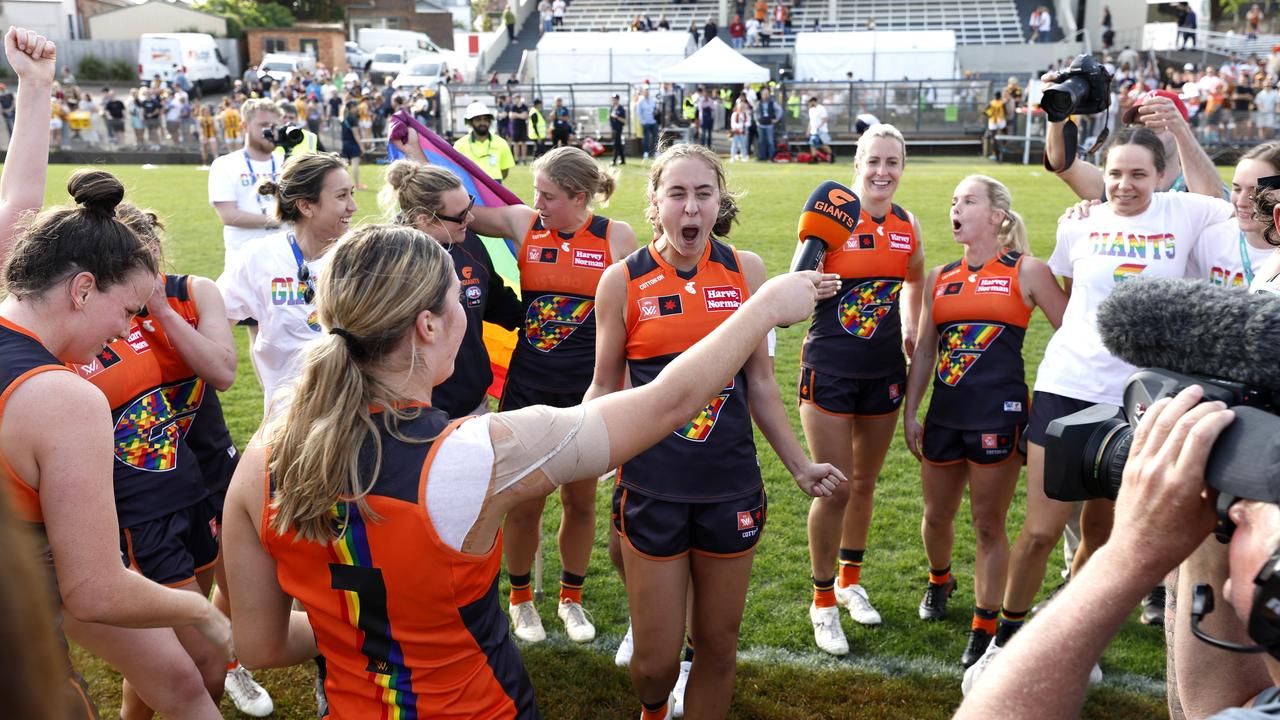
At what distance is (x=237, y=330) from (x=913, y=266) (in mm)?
7947

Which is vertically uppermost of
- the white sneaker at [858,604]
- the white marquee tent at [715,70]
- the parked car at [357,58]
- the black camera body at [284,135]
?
the parked car at [357,58]

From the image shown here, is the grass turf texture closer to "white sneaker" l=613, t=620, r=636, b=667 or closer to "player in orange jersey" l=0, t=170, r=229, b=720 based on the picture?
"white sneaker" l=613, t=620, r=636, b=667

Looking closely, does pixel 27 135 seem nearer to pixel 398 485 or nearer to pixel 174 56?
pixel 398 485

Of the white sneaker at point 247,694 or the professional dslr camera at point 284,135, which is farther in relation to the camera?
the professional dslr camera at point 284,135

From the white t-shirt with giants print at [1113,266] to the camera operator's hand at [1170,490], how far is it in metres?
2.89

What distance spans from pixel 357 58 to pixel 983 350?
46728mm

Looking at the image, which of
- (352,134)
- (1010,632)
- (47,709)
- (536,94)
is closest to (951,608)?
(1010,632)

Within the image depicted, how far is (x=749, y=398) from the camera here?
3734 millimetres

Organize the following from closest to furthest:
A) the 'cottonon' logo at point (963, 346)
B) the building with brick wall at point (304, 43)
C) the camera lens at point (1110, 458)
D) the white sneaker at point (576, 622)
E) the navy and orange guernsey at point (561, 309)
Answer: the camera lens at point (1110, 458)
the 'cottonon' logo at point (963, 346)
the white sneaker at point (576, 622)
the navy and orange guernsey at point (561, 309)
the building with brick wall at point (304, 43)

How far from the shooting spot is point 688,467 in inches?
136

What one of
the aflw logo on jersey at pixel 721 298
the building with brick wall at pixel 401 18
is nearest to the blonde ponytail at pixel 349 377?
the aflw logo on jersey at pixel 721 298

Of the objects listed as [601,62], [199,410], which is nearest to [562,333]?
[199,410]

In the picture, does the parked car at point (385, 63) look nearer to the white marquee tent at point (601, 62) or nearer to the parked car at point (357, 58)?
the parked car at point (357, 58)

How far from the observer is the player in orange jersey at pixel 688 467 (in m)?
3.43
